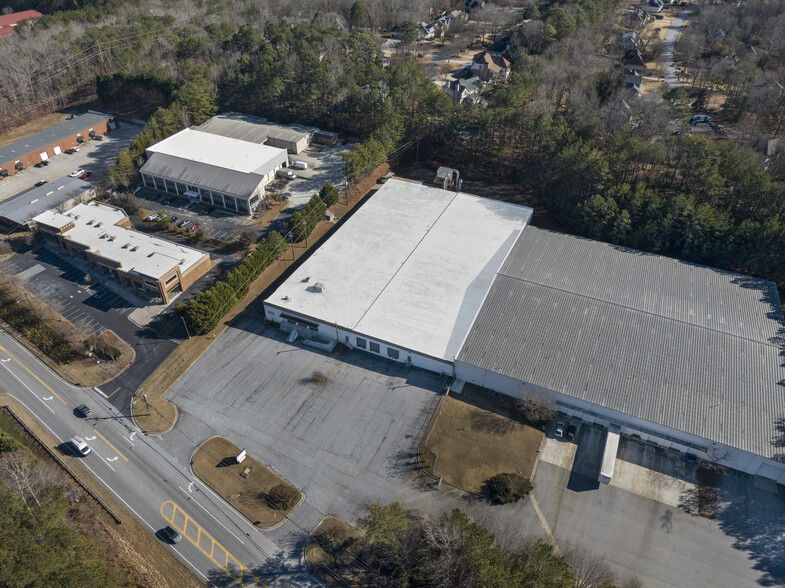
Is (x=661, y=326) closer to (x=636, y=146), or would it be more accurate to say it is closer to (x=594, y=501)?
(x=594, y=501)

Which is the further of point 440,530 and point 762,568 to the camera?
point 762,568

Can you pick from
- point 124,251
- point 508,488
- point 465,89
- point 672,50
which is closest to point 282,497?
point 508,488

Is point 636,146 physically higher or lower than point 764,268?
higher

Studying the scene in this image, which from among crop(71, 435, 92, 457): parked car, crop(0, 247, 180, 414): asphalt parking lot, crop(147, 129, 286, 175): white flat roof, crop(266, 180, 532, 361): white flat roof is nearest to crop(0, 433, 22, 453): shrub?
crop(71, 435, 92, 457): parked car

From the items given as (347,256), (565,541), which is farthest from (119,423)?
(565,541)

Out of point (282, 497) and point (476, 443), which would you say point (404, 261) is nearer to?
point (476, 443)

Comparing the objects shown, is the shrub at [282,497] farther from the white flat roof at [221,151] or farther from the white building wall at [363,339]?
the white flat roof at [221,151]
